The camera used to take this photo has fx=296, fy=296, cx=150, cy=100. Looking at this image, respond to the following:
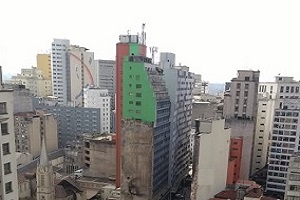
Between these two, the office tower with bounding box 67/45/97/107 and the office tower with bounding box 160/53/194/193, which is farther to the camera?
the office tower with bounding box 67/45/97/107

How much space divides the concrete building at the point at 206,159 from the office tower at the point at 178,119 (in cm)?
2007

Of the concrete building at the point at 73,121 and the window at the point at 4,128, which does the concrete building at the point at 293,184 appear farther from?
the concrete building at the point at 73,121

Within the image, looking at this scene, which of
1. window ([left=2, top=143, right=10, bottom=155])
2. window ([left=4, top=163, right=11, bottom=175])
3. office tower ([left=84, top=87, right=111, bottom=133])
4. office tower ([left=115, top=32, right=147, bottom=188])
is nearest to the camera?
window ([left=2, top=143, right=10, bottom=155])

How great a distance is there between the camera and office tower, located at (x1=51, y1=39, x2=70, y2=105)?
13125 cm

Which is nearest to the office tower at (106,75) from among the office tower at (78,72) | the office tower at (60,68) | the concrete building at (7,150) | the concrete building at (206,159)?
the office tower at (78,72)

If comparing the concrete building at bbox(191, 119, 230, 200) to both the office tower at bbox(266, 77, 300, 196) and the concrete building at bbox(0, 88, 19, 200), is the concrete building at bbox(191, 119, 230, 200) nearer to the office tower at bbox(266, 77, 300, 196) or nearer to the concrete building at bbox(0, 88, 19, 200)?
the office tower at bbox(266, 77, 300, 196)

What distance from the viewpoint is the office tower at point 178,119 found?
69.7 m

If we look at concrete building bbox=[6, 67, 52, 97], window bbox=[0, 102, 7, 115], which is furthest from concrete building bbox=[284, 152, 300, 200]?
concrete building bbox=[6, 67, 52, 97]

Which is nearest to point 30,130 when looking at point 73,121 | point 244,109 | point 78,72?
point 73,121

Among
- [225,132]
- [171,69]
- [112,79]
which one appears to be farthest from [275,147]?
[112,79]

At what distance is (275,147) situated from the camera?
68812 millimetres

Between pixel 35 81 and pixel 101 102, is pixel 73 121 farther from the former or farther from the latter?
pixel 35 81

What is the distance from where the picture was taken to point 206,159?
49031mm

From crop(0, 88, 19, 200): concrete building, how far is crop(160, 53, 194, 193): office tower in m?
48.7
